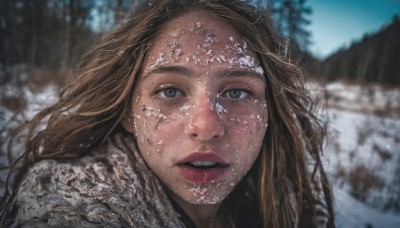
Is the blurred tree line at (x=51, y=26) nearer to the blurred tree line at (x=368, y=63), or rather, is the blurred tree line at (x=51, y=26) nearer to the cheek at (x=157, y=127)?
the cheek at (x=157, y=127)

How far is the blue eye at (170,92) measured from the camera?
1.42 meters

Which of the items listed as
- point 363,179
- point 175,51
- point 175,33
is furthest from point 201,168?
point 363,179

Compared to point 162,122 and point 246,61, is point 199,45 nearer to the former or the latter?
point 246,61

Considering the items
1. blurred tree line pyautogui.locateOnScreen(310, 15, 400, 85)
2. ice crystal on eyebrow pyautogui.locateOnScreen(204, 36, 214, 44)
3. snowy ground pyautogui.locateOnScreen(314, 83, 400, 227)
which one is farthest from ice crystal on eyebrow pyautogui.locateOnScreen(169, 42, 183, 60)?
blurred tree line pyautogui.locateOnScreen(310, 15, 400, 85)

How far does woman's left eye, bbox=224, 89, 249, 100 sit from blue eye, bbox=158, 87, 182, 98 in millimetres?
282

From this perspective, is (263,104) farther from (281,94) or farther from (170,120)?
(170,120)

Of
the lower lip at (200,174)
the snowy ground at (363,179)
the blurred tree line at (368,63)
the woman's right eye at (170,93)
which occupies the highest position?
the blurred tree line at (368,63)

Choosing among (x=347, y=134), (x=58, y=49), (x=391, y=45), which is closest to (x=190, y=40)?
(x=347, y=134)

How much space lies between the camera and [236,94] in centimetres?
151

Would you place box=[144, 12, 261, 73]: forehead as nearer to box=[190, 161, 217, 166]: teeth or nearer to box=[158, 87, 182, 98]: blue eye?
box=[158, 87, 182, 98]: blue eye

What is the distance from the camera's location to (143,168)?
4.61 ft

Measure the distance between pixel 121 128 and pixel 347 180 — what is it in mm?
4161

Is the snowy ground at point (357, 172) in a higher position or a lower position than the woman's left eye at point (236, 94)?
lower

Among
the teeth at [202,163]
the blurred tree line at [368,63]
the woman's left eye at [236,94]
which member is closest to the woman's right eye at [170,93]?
the woman's left eye at [236,94]
